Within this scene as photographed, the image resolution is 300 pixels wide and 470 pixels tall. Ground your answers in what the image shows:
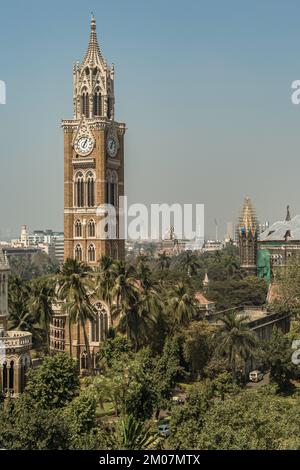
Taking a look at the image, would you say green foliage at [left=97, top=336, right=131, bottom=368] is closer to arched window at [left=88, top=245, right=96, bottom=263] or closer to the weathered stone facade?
the weathered stone facade

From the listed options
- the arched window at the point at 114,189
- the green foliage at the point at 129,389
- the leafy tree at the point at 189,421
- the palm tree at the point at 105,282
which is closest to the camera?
the leafy tree at the point at 189,421

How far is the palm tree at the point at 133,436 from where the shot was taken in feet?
113

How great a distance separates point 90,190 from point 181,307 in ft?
59.8

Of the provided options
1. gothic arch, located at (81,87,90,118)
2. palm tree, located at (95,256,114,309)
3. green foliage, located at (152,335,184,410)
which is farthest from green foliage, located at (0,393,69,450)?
gothic arch, located at (81,87,90,118)

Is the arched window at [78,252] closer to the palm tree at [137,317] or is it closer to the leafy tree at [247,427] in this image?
the palm tree at [137,317]

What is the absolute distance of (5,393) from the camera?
43.2m

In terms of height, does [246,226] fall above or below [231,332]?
above

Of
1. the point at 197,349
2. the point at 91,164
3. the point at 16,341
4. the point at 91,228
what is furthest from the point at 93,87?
the point at 16,341

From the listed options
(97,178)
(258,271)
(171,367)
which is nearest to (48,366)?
(171,367)

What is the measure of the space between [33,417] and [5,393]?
12.1m

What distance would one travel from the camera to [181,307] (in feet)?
198

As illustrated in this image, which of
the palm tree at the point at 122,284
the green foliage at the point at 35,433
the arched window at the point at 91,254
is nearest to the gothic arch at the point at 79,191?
the arched window at the point at 91,254

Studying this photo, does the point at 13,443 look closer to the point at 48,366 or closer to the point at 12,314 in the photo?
the point at 48,366

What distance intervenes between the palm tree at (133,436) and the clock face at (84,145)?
40782 mm
